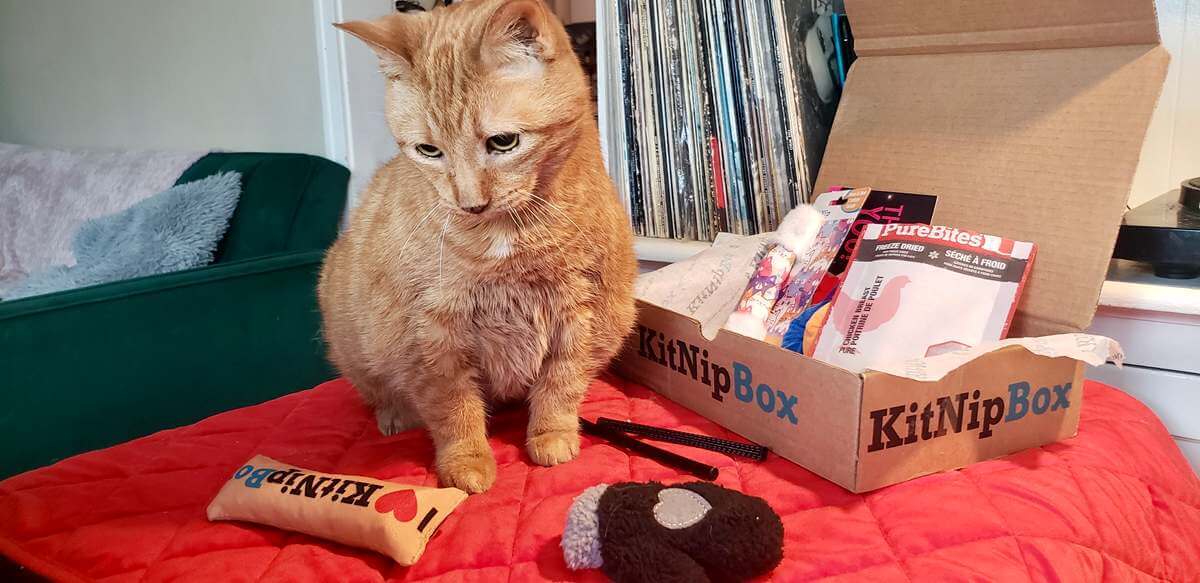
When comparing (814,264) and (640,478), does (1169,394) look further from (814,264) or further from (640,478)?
(640,478)

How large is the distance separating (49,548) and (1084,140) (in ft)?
4.40

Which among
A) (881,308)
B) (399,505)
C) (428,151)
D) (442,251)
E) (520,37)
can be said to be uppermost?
(520,37)

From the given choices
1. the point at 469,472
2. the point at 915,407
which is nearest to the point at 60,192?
the point at 469,472

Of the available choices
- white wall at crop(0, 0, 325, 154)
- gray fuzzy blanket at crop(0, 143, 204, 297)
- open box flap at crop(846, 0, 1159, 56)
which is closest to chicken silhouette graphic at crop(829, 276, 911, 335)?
open box flap at crop(846, 0, 1159, 56)

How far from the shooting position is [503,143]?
2.67 feet

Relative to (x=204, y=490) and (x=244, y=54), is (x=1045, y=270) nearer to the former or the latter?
(x=204, y=490)

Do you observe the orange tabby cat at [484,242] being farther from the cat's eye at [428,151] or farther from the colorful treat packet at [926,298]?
the colorful treat packet at [926,298]

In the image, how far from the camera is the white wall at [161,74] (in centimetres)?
171

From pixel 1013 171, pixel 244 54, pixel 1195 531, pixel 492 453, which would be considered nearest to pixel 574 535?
pixel 492 453

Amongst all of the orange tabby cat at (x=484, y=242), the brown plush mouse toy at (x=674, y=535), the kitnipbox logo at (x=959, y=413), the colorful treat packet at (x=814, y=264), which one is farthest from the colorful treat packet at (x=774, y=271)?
the brown plush mouse toy at (x=674, y=535)

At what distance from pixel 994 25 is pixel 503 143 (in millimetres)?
767

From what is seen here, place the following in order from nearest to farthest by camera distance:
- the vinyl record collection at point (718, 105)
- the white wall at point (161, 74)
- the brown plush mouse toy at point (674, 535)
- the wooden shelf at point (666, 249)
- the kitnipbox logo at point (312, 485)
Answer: the brown plush mouse toy at point (674, 535), the kitnipbox logo at point (312, 485), the vinyl record collection at point (718, 105), the wooden shelf at point (666, 249), the white wall at point (161, 74)

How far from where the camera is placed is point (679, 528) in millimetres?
698

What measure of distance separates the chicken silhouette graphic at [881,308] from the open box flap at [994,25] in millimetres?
406
